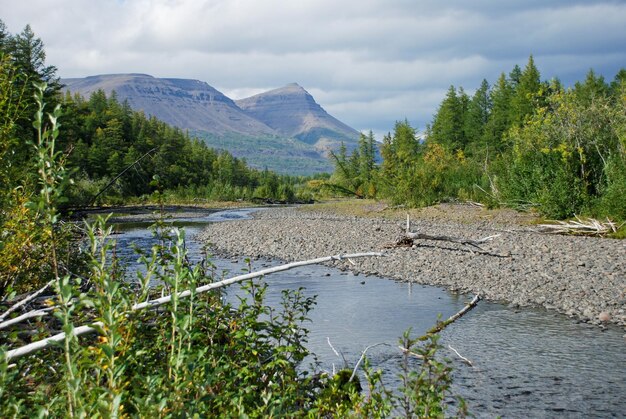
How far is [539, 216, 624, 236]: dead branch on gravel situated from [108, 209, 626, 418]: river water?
980 cm

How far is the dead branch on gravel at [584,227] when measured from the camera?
20531 millimetres

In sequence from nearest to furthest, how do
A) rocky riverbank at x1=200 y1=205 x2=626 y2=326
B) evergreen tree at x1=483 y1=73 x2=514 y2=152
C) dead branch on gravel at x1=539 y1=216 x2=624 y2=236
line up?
rocky riverbank at x1=200 y1=205 x2=626 y2=326, dead branch on gravel at x1=539 y1=216 x2=624 y2=236, evergreen tree at x1=483 y1=73 x2=514 y2=152

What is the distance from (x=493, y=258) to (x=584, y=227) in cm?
649

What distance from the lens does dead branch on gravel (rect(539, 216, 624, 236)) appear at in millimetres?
20531

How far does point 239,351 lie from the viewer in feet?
15.7

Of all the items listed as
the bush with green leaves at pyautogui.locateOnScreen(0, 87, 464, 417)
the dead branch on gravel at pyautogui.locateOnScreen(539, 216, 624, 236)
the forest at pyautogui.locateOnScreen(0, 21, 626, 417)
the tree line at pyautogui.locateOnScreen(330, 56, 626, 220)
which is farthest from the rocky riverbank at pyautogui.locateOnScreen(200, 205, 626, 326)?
the bush with green leaves at pyautogui.locateOnScreen(0, 87, 464, 417)

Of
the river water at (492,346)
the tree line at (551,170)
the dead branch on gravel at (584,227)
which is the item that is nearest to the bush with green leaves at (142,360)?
the river water at (492,346)

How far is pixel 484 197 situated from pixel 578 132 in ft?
30.6

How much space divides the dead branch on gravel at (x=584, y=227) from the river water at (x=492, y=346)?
386 inches

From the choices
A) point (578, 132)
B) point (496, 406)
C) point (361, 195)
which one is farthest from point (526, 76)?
point (496, 406)

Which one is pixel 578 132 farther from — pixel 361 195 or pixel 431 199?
pixel 361 195

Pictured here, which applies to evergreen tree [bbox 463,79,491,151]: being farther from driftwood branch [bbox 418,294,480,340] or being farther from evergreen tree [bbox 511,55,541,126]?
driftwood branch [bbox 418,294,480,340]

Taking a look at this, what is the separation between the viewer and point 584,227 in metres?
21.4

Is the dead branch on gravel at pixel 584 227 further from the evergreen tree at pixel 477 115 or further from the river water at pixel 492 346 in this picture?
the evergreen tree at pixel 477 115
